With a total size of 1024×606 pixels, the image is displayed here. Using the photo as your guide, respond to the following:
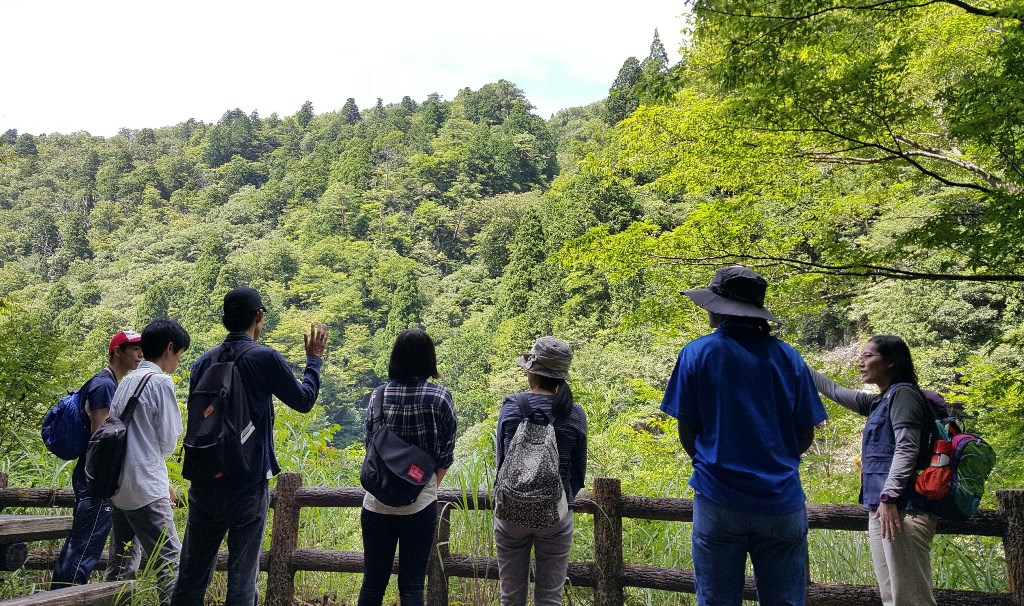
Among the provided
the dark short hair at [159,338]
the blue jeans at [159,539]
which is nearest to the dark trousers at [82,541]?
the blue jeans at [159,539]

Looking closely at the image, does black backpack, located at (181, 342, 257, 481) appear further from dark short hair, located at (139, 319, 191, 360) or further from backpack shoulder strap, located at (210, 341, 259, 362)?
dark short hair, located at (139, 319, 191, 360)

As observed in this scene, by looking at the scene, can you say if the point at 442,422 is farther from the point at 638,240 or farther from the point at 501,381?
the point at 501,381

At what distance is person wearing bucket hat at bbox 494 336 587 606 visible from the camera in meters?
2.55

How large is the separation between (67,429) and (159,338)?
28.5 inches

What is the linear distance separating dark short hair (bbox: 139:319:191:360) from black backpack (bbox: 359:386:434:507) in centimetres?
103

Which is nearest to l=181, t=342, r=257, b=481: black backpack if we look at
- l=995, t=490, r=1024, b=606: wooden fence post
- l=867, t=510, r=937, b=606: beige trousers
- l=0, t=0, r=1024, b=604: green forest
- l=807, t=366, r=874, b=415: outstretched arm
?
l=0, t=0, r=1024, b=604: green forest

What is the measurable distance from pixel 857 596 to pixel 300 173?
7941 centimetres

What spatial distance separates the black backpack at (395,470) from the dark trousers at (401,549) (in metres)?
0.09

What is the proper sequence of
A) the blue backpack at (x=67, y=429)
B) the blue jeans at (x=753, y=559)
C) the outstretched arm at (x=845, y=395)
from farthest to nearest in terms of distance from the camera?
the blue backpack at (x=67, y=429) → the outstretched arm at (x=845, y=395) → the blue jeans at (x=753, y=559)

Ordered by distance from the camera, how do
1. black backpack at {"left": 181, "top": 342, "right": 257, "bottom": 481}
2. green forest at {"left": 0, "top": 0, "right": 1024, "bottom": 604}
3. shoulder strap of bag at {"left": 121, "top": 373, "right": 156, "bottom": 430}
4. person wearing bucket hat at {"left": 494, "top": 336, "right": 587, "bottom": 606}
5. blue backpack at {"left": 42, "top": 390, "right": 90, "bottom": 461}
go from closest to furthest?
black backpack at {"left": 181, "top": 342, "right": 257, "bottom": 481} < person wearing bucket hat at {"left": 494, "top": 336, "right": 587, "bottom": 606} < shoulder strap of bag at {"left": 121, "top": 373, "right": 156, "bottom": 430} < blue backpack at {"left": 42, "top": 390, "right": 90, "bottom": 461} < green forest at {"left": 0, "top": 0, "right": 1024, "bottom": 604}

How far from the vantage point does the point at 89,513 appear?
10.5ft

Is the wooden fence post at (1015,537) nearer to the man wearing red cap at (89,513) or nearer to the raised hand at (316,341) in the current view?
the raised hand at (316,341)

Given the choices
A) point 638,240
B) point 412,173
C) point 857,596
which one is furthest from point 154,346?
point 412,173

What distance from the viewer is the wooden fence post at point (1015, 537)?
117 inches
